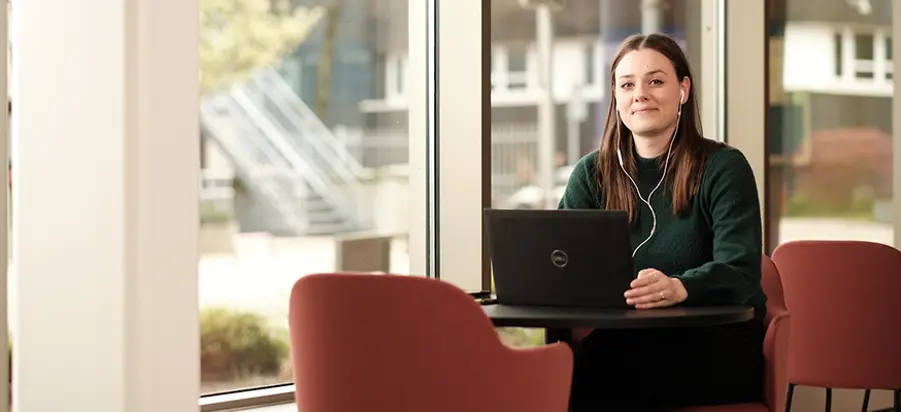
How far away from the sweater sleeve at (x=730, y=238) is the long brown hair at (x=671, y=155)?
0.17ft

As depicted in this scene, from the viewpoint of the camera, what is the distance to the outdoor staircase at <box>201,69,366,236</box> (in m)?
3.80

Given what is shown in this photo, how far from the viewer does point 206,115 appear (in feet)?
12.3

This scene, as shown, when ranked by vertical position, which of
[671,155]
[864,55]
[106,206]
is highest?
[864,55]

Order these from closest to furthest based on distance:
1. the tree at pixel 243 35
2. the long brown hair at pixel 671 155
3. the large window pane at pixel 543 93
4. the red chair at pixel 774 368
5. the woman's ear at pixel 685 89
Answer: the red chair at pixel 774 368 → the long brown hair at pixel 671 155 → the woman's ear at pixel 685 89 → the tree at pixel 243 35 → the large window pane at pixel 543 93

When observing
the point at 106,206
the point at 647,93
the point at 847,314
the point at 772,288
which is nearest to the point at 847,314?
the point at 847,314

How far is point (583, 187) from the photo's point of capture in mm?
3195

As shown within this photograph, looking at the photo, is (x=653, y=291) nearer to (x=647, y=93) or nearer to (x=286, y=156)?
(x=647, y=93)

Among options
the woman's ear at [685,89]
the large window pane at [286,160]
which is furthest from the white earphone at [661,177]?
the large window pane at [286,160]

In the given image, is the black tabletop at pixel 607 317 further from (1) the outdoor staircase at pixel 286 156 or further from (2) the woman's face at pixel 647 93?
(1) the outdoor staircase at pixel 286 156

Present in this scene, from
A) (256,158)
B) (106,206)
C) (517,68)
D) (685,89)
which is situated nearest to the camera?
(106,206)

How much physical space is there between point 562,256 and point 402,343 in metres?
0.44

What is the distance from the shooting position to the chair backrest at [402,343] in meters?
2.32

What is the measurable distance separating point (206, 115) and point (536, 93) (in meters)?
1.41

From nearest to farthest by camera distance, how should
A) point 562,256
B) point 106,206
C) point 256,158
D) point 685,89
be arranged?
point 562,256, point 106,206, point 685,89, point 256,158
